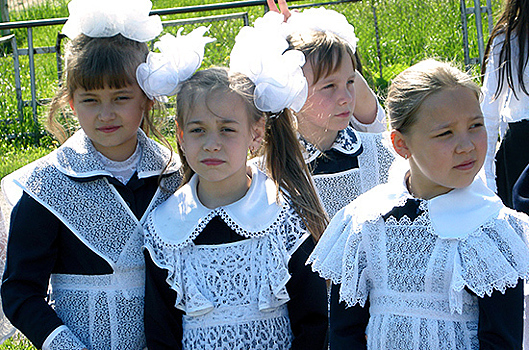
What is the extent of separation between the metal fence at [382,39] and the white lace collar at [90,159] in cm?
455

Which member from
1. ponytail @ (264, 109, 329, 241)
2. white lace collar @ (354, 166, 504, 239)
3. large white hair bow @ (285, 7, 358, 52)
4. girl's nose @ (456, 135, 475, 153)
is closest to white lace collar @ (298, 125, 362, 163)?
ponytail @ (264, 109, 329, 241)

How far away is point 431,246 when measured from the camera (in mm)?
2084

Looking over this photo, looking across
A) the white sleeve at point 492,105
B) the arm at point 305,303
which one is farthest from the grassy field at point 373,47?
the arm at point 305,303

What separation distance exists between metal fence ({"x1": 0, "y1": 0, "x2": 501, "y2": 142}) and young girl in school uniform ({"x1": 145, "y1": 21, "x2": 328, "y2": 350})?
4761 mm

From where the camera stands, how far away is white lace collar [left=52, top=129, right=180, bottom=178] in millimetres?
2508

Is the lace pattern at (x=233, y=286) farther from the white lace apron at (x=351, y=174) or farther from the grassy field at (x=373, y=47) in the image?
the grassy field at (x=373, y=47)

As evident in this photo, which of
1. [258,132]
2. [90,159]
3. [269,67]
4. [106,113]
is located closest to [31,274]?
[90,159]

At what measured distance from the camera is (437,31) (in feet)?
27.9

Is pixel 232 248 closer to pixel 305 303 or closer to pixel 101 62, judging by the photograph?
pixel 305 303

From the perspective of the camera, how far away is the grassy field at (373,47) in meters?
7.44

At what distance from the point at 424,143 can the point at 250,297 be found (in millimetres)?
743

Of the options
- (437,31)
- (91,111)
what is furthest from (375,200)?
(437,31)

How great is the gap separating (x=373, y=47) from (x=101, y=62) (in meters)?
6.51

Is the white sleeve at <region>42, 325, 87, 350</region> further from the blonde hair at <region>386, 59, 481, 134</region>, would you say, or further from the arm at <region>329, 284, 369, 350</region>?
the blonde hair at <region>386, 59, 481, 134</region>
